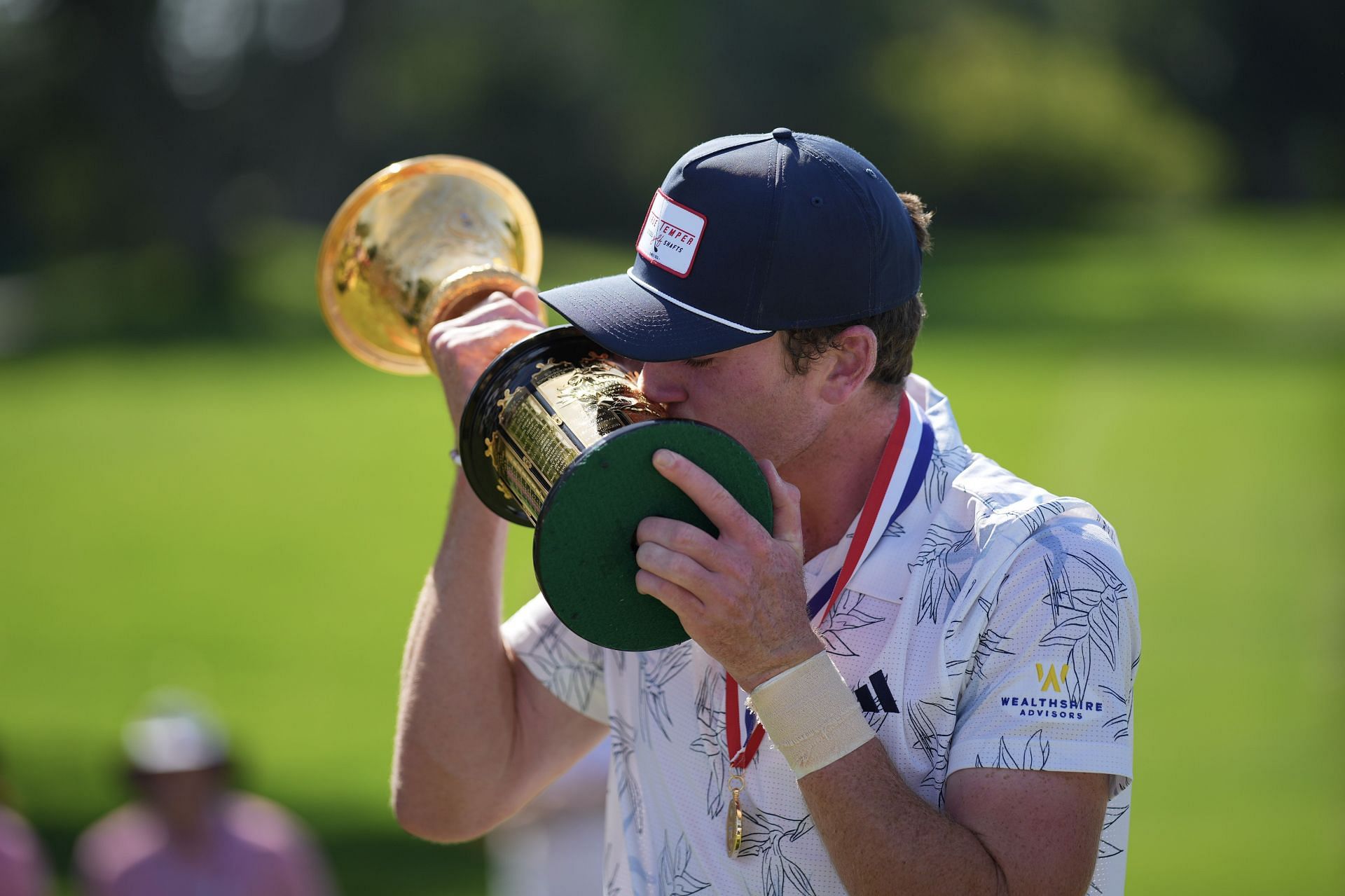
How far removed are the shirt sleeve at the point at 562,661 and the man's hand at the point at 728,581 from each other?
752 mm

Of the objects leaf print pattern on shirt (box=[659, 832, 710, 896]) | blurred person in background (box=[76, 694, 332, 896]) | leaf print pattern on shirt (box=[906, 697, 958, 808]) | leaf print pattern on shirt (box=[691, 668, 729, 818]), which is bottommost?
blurred person in background (box=[76, 694, 332, 896])

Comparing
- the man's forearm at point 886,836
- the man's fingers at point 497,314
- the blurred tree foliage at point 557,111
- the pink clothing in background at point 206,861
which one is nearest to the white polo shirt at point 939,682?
the man's forearm at point 886,836

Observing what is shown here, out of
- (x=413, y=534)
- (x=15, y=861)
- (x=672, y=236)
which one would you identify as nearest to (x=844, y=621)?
(x=672, y=236)

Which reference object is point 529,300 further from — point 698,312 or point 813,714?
point 813,714

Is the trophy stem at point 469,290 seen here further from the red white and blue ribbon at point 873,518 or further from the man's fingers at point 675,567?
the man's fingers at point 675,567

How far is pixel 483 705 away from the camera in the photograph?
293 cm

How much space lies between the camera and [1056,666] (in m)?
2.24

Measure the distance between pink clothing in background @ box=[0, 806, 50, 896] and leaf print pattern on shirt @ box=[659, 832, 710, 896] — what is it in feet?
14.2

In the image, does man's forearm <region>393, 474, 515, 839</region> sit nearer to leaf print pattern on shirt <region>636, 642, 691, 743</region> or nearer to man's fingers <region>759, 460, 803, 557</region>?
leaf print pattern on shirt <region>636, 642, 691, 743</region>

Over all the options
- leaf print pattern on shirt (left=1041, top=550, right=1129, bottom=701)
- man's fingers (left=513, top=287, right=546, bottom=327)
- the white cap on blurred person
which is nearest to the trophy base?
leaf print pattern on shirt (left=1041, top=550, right=1129, bottom=701)

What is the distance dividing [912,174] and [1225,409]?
2234 centimetres

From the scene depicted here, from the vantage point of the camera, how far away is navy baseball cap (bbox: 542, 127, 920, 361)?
2.39m

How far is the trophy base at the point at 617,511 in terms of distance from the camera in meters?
2.15

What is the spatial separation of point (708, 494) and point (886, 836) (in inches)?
21.8
